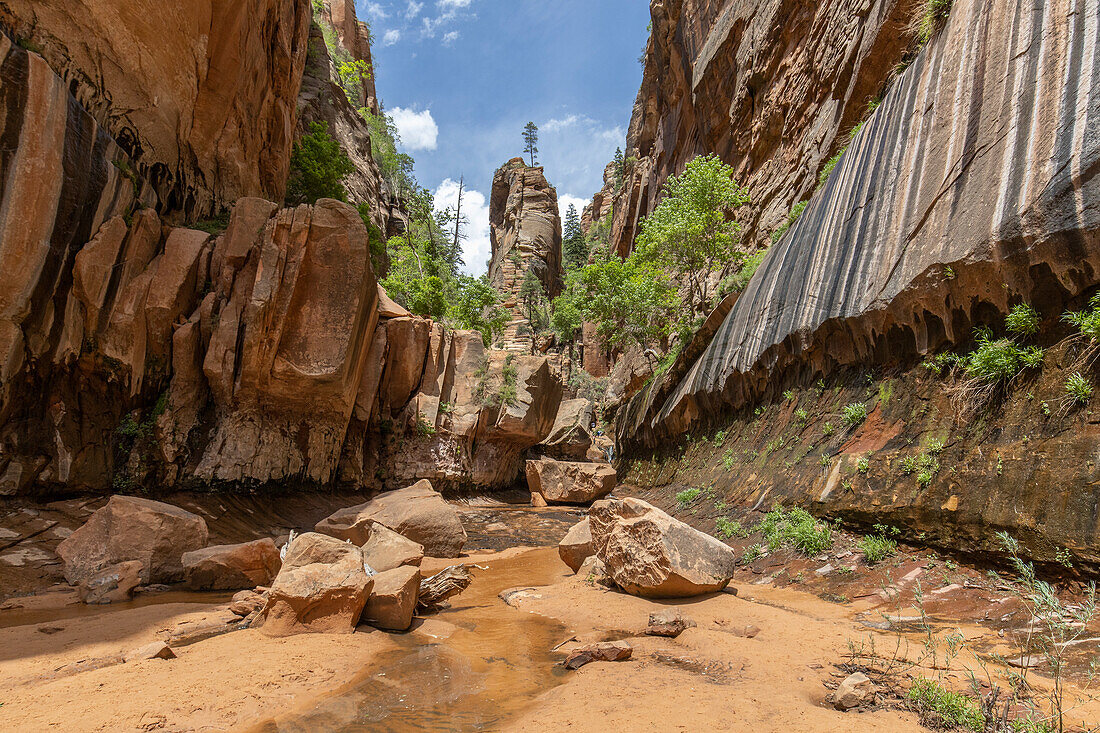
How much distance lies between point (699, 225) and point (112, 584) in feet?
66.9

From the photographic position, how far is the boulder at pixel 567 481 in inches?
770

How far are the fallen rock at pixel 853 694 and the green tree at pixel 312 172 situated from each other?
22.1 meters

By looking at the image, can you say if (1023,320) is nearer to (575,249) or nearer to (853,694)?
(853,694)

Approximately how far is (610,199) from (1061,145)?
210 feet

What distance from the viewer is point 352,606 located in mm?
4828

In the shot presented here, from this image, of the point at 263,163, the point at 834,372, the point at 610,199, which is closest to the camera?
the point at 834,372

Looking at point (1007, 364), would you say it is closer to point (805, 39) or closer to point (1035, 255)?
point (1035, 255)

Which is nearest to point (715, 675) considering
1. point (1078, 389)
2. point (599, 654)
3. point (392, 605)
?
point (599, 654)

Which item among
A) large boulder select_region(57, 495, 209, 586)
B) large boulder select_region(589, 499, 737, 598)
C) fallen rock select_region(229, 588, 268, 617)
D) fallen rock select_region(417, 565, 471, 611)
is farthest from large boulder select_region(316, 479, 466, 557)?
large boulder select_region(589, 499, 737, 598)

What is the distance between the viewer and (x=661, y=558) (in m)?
5.68

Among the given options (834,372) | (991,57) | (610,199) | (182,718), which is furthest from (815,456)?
(610,199)

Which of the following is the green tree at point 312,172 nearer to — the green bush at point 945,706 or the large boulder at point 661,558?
the large boulder at point 661,558

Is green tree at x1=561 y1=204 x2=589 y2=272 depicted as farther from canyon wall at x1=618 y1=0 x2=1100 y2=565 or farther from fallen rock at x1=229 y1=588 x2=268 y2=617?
fallen rock at x1=229 y1=588 x2=268 y2=617

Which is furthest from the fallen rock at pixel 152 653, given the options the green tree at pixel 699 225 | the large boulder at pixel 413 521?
the green tree at pixel 699 225
